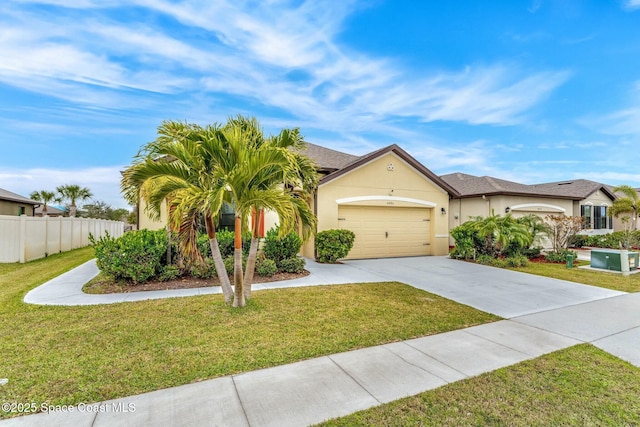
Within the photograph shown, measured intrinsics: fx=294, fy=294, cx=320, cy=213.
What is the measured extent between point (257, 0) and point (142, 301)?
903 centimetres

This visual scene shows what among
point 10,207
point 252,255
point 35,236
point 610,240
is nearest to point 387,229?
point 252,255

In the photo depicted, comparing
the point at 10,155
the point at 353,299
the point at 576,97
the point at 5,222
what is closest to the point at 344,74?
the point at 353,299

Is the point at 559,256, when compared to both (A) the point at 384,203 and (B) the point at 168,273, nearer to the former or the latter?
(A) the point at 384,203

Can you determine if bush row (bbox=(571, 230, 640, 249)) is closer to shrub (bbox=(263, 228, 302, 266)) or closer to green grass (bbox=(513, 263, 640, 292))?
green grass (bbox=(513, 263, 640, 292))

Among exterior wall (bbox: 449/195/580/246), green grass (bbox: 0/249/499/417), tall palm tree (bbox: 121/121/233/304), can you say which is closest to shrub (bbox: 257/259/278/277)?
green grass (bbox: 0/249/499/417)

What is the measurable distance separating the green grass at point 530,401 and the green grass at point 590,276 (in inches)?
260

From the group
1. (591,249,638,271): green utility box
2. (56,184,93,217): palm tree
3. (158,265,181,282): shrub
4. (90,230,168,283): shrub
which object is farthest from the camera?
(56,184,93,217): palm tree

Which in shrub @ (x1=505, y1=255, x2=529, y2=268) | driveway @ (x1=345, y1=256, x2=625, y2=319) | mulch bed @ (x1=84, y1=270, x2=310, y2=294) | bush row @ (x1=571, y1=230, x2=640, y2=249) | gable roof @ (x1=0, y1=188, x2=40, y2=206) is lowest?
driveway @ (x1=345, y1=256, x2=625, y2=319)

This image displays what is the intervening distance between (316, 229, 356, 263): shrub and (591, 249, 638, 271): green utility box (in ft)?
30.5

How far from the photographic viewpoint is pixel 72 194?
30.9 m

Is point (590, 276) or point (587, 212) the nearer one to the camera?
point (590, 276)

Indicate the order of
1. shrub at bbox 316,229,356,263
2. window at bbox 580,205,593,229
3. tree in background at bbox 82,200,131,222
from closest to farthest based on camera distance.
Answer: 1. shrub at bbox 316,229,356,263
2. window at bbox 580,205,593,229
3. tree in background at bbox 82,200,131,222

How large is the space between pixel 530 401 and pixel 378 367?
1537 millimetres

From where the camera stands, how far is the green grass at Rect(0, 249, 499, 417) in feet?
10.6
